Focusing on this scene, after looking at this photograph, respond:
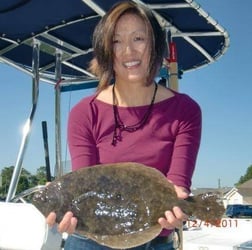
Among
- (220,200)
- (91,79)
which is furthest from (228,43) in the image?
(220,200)

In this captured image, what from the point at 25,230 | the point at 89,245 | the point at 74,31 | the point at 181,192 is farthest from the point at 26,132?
the point at 181,192

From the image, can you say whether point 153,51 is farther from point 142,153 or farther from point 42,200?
point 42,200

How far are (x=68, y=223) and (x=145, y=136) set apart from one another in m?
0.48

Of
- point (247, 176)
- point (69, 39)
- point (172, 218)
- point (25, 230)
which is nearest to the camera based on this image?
point (172, 218)

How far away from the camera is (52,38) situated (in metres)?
5.45

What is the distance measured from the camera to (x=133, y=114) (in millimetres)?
2066

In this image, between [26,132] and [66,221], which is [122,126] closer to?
[66,221]

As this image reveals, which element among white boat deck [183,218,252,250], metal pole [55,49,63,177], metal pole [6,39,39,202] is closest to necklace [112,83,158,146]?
white boat deck [183,218,252,250]

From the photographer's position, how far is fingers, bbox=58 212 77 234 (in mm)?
1805

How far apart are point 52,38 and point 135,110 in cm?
360

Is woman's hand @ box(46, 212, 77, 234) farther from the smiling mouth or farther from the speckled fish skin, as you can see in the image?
the smiling mouth

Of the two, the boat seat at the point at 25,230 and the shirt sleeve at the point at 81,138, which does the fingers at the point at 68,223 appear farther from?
the boat seat at the point at 25,230

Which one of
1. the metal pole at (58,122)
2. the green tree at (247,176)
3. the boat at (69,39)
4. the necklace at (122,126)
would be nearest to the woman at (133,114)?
the necklace at (122,126)

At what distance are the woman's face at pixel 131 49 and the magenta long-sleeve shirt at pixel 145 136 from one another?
0.15 m
